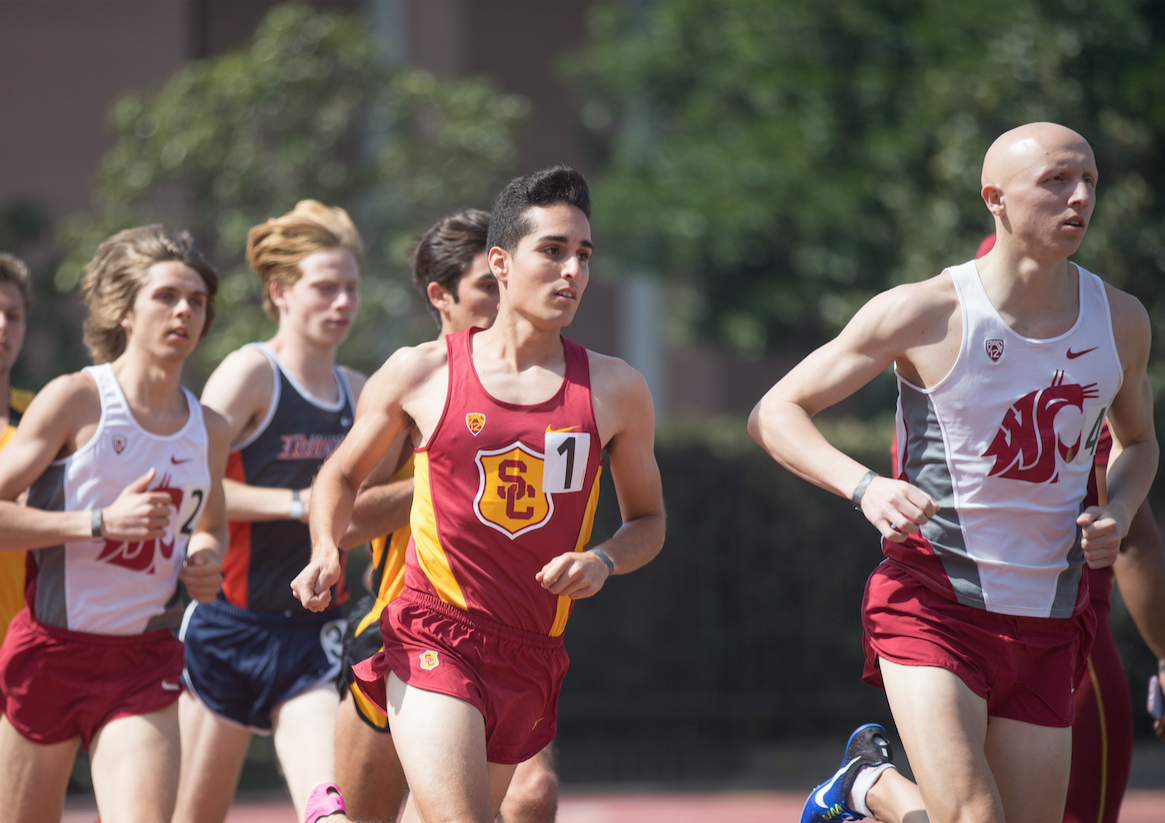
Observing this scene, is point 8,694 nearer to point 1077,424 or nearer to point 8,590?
point 8,590

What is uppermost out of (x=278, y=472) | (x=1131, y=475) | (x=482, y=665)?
(x=1131, y=475)

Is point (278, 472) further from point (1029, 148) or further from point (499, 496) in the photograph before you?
point (1029, 148)

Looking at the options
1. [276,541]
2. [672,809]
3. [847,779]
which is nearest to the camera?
[847,779]

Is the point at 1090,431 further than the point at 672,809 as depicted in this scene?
No

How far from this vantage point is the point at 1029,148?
3.67m

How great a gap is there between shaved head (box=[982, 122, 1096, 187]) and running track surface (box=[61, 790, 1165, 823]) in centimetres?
634

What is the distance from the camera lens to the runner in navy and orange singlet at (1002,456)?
12.0 feet

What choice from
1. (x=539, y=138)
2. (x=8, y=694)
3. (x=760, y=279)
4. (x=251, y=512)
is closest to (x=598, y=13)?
(x=760, y=279)

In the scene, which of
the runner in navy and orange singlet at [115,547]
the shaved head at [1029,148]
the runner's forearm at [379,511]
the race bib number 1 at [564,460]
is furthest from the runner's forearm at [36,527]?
the shaved head at [1029,148]

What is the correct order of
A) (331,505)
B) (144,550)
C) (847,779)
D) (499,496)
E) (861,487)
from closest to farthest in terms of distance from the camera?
(861,487) < (499,496) < (331,505) < (847,779) < (144,550)

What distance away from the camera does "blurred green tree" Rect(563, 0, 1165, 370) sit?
32.0 feet

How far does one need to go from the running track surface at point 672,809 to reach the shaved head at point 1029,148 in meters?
6.34

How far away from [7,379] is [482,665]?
2382 millimetres

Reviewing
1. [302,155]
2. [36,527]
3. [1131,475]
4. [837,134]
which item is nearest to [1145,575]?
[1131,475]
